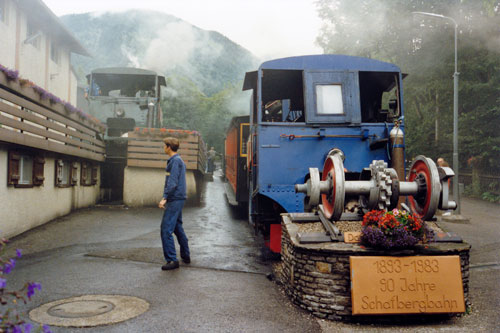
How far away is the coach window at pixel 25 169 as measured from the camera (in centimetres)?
892

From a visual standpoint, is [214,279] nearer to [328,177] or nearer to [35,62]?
[328,177]

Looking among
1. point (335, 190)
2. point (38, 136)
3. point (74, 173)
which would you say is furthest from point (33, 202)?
point (335, 190)

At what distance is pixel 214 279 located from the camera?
6500mm

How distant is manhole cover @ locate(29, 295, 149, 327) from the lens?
4.55 m

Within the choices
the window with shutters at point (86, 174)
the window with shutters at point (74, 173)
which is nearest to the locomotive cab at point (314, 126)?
the window with shutters at point (74, 173)

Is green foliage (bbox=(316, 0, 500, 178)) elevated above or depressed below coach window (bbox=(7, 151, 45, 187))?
above

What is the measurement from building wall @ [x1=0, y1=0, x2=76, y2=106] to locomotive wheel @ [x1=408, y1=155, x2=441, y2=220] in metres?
12.9

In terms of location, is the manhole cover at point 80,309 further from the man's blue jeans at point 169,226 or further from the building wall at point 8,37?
the building wall at point 8,37

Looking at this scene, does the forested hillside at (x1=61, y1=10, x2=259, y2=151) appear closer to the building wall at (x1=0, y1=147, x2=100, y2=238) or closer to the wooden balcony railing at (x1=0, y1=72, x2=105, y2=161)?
the wooden balcony railing at (x1=0, y1=72, x2=105, y2=161)

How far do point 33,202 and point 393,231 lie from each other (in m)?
8.11

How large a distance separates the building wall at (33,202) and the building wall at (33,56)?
463cm

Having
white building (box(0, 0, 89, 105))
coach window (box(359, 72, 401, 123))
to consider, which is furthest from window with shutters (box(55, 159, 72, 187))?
coach window (box(359, 72, 401, 123))

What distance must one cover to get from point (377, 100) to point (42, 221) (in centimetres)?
779

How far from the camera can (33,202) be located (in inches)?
398
